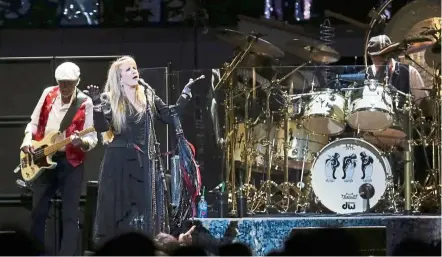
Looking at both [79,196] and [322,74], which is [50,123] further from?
[322,74]

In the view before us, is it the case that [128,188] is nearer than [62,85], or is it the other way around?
[128,188]

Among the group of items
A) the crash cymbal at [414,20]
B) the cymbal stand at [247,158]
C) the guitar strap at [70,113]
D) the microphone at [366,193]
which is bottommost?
the microphone at [366,193]

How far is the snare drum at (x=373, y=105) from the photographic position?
9344mm

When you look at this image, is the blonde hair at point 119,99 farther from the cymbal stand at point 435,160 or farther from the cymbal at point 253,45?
the cymbal stand at point 435,160

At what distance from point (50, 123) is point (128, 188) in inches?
42.0

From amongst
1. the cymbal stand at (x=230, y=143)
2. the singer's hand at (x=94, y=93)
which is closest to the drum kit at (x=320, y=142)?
the cymbal stand at (x=230, y=143)

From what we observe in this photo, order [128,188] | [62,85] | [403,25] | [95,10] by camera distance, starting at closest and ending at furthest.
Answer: [128,188] → [62,85] → [403,25] → [95,10]

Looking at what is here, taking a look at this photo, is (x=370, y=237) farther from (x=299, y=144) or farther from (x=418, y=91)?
(x=418, y=91)

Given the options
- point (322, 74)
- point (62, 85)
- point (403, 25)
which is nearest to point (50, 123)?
point (62, 85)

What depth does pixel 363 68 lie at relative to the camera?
938 centimetres

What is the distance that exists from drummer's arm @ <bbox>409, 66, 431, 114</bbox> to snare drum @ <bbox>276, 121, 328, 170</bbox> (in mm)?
877

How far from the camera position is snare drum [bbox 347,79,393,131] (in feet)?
30.7

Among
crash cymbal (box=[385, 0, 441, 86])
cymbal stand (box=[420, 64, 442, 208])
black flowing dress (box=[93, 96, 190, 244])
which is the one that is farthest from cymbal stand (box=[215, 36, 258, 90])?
cymbal stand (box=[420, 64, 442, 208])

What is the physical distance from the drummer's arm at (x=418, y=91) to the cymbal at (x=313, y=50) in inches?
42.3
